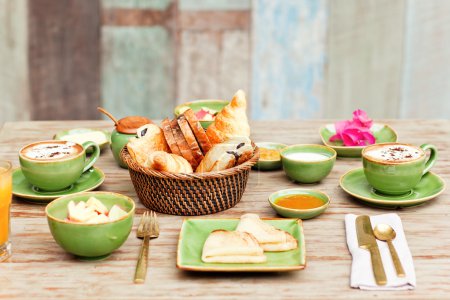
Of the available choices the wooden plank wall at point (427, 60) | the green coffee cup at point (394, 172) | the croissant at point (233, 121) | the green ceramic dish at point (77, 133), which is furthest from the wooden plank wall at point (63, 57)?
the green coffee cup at point (394, 172)

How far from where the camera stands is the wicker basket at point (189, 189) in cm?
150

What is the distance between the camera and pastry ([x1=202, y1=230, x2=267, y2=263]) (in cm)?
130

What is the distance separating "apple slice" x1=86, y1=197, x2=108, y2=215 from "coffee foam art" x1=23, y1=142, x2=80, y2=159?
0.28 metres

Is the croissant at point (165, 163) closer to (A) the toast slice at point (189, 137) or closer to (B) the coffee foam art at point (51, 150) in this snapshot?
(A) the toast slice at point (189, 137)

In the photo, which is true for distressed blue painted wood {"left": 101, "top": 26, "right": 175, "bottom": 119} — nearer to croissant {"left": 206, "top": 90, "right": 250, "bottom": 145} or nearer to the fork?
croissant {"left": 206, "top": 90, "right": 250, "bottom": 145}

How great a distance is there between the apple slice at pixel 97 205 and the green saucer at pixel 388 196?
1.81 feet

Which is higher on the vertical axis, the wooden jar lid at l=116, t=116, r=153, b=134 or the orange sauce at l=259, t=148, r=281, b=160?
the wooden jar lid at l=116, t=116, r=153, b=134

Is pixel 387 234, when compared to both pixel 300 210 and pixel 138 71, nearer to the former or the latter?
pixel 300 210

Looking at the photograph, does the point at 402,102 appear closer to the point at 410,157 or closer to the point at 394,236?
the point at 410,157

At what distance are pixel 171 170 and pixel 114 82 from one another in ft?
7.91

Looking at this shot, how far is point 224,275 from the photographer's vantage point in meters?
A: 1.29

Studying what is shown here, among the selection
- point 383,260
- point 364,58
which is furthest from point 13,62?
point 383,260

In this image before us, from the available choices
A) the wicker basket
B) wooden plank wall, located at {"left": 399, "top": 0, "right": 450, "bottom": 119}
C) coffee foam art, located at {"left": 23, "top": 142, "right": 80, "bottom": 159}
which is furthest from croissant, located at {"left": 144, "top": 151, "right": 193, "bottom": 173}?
wooden plank wall, located at {"left": 399, "top": 0, "right": 450, "bottom": 119}

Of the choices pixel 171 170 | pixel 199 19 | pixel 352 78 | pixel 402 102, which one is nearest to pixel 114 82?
pixel 199 19
